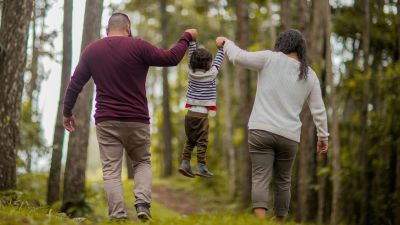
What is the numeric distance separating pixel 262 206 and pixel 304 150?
9113mm

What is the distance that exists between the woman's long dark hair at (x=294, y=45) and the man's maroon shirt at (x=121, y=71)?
4.24 feet

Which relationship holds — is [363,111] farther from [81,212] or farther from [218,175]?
[218,175]

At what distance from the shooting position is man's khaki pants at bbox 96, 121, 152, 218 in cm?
681

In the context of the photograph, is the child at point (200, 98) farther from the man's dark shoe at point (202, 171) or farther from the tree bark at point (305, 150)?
the tree bark at point (305, 150)

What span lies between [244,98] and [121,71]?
12.9 m

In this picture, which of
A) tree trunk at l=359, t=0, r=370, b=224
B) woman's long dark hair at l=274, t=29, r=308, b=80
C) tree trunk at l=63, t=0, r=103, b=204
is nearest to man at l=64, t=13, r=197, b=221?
woman's long dark hair at l=274, t=29, r=308, b=80

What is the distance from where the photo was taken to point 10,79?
9.54 m

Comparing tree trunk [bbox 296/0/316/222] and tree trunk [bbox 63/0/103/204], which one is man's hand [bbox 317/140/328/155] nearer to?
tree trunk [bbox 63/0/103/204]

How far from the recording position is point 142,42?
22.3 feet

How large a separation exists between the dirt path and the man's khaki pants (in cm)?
1248

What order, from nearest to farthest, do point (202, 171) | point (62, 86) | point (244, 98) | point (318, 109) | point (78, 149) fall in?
point (318, 109) < point (202, 171) < point (78, 149) < point (62, 86) < point (244, 98)

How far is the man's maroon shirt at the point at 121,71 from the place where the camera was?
673 cm

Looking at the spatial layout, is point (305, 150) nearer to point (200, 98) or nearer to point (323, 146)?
point (323, 146)

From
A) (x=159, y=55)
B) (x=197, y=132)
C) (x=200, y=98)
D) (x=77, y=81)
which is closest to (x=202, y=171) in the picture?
(x=197, y=132)
